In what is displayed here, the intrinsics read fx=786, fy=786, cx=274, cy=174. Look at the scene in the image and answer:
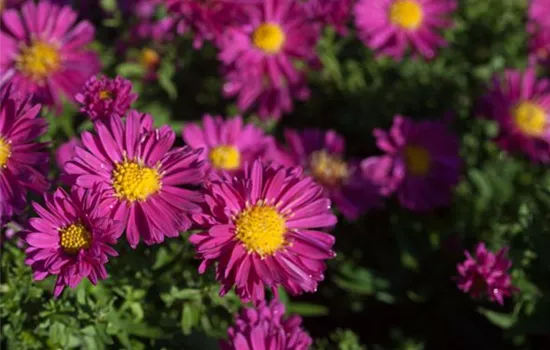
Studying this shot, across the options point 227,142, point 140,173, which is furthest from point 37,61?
point 140,173

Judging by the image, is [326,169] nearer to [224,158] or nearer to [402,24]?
[224,158]

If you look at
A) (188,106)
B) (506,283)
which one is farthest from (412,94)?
(506,283)

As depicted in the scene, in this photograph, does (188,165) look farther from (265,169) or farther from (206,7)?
(206,7)

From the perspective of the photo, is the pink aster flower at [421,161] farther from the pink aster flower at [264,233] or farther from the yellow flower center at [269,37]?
the pink aster flower at [264,233]

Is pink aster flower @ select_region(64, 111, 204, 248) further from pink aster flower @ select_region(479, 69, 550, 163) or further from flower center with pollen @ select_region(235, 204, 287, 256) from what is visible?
pink aster flower @ select_region(479, 69, 550, 163)

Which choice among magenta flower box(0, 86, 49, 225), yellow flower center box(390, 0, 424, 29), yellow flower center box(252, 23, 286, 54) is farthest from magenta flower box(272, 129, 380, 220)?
magenta flower box(0, 86, 49, 225)
